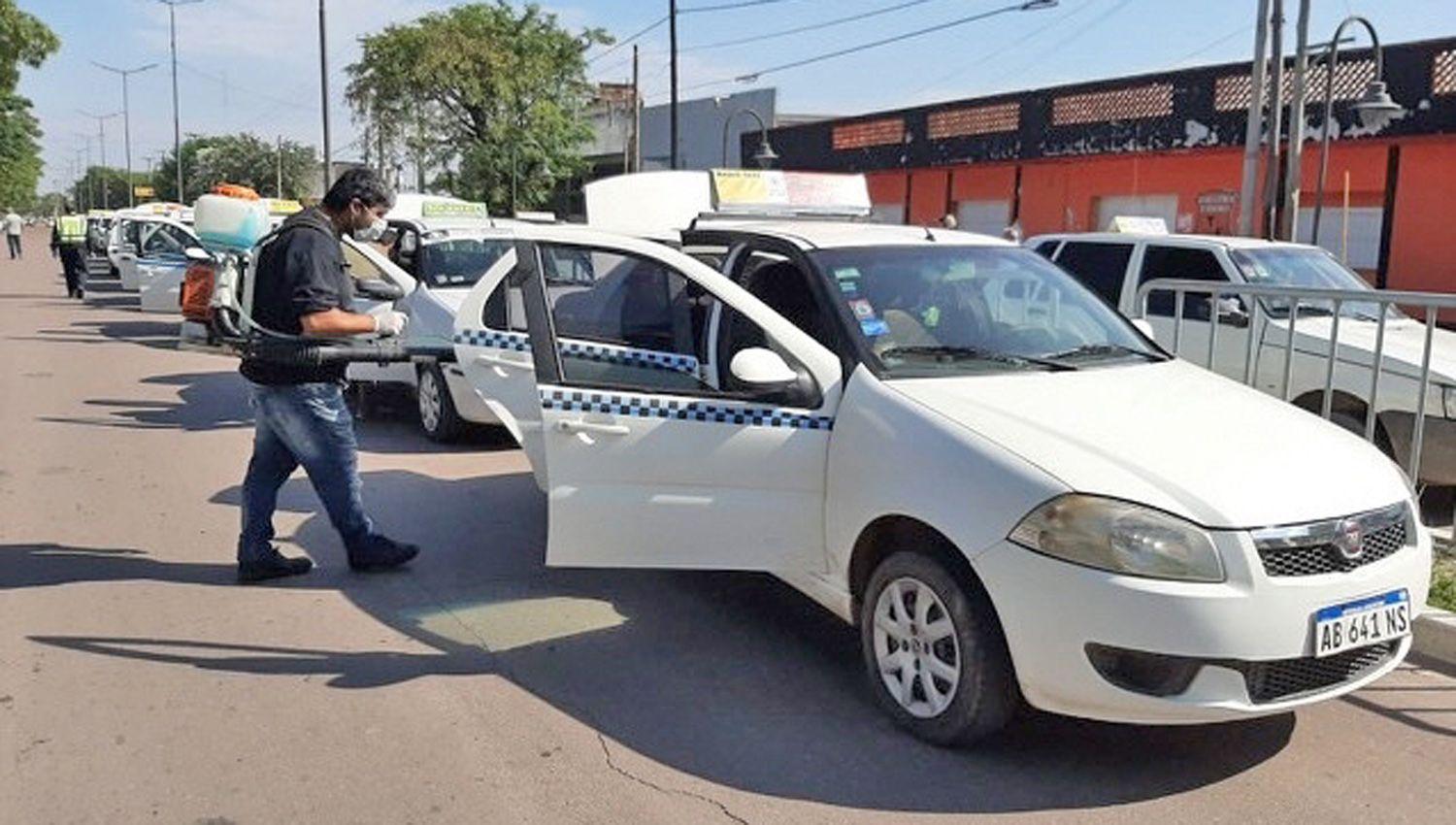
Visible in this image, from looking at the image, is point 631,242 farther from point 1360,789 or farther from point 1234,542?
point 1360,789

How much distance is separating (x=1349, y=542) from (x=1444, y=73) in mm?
16935

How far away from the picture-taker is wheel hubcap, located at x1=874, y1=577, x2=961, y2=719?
3.75 m

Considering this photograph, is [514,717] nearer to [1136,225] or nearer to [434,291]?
[434,291]

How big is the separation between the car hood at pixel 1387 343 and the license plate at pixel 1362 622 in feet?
9.99

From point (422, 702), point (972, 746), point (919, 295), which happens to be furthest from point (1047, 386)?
point (422, 702)

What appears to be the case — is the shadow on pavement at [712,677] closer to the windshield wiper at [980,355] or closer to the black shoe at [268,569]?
the black shoe at [268,569]

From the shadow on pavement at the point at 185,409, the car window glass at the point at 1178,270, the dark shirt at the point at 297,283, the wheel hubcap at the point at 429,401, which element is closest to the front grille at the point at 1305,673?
the dark shirt at the point at 297,283

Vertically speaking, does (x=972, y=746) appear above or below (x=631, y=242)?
below

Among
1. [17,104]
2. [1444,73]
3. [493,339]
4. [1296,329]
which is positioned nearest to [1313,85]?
[1444,73]

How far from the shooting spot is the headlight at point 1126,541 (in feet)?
10.8

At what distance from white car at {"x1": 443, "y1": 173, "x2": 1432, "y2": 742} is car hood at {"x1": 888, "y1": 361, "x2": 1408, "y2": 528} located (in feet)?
0.04

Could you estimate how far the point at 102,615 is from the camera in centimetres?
508

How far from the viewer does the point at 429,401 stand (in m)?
9.15

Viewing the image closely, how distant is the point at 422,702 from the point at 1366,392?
17.4 ft
